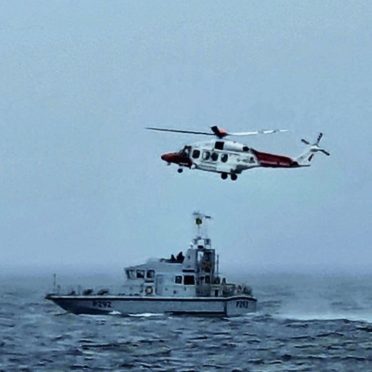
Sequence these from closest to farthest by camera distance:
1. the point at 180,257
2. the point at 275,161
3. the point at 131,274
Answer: the point at 275,161 < the point at 131,274 < the point at 180,257

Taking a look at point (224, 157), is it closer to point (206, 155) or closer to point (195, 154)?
point (206, 155)

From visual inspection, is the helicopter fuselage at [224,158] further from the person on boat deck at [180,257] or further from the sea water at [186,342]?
the person on boat deck at [180,257]

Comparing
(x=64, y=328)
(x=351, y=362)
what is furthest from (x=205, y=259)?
(x=351, y=362)

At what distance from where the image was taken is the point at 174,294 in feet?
339

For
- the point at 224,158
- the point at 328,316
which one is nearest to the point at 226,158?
the point at 224,158

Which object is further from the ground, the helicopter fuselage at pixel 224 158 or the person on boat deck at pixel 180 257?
the helicopter fuselage at pixel 224 158

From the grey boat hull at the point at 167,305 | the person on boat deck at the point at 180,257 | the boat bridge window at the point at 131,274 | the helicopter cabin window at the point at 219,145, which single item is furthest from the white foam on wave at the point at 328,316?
the helicopter cabin window at the point at 219,145

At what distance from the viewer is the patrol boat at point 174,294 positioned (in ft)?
337

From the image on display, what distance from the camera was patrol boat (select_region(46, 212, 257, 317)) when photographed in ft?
337

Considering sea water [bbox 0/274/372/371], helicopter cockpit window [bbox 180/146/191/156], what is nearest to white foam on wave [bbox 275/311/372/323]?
sea water [bbox 0/274/372/371]

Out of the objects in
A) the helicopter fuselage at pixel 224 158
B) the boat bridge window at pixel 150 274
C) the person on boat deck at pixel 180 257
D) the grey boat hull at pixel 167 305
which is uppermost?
the helicopter fuselage at pixel 224 158

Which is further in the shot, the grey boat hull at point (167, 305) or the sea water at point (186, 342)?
the grey boat hull at point (167, 305)

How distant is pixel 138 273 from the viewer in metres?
104

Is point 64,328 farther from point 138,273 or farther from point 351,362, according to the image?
point 351,362
